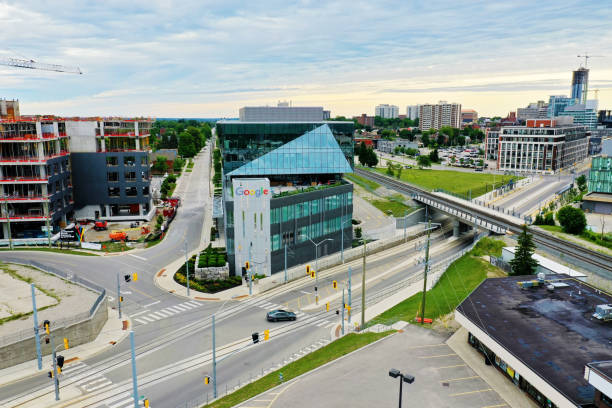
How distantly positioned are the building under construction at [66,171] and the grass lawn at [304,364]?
197ft

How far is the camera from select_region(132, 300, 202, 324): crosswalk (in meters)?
54.5

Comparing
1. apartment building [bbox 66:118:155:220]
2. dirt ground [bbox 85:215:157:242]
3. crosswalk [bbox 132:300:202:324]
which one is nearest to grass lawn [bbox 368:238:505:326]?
crosswalk [bbox 132:300:202:324]

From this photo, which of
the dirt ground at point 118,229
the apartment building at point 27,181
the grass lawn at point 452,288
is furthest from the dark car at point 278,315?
the apartment building at point 27,181

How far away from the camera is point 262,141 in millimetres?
87000

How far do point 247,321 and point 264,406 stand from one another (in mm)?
20729

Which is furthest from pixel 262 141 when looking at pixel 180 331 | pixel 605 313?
pixel 605 313

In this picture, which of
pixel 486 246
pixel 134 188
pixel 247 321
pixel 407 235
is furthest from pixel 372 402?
pixel 134 188

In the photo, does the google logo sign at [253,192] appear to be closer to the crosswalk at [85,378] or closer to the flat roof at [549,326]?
the crosswalk at [85,378]

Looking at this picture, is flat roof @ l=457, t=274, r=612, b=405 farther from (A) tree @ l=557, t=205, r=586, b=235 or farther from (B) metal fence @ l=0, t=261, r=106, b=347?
(B) metal fence @ l=0, t=261, r=106, b=347

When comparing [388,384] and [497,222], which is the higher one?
[497,222]

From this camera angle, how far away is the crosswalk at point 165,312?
54469 millimetres

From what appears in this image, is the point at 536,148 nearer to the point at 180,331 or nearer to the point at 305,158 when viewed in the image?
the point at 305,158

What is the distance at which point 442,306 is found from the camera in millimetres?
56594

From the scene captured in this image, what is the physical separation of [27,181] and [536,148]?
168561mm
